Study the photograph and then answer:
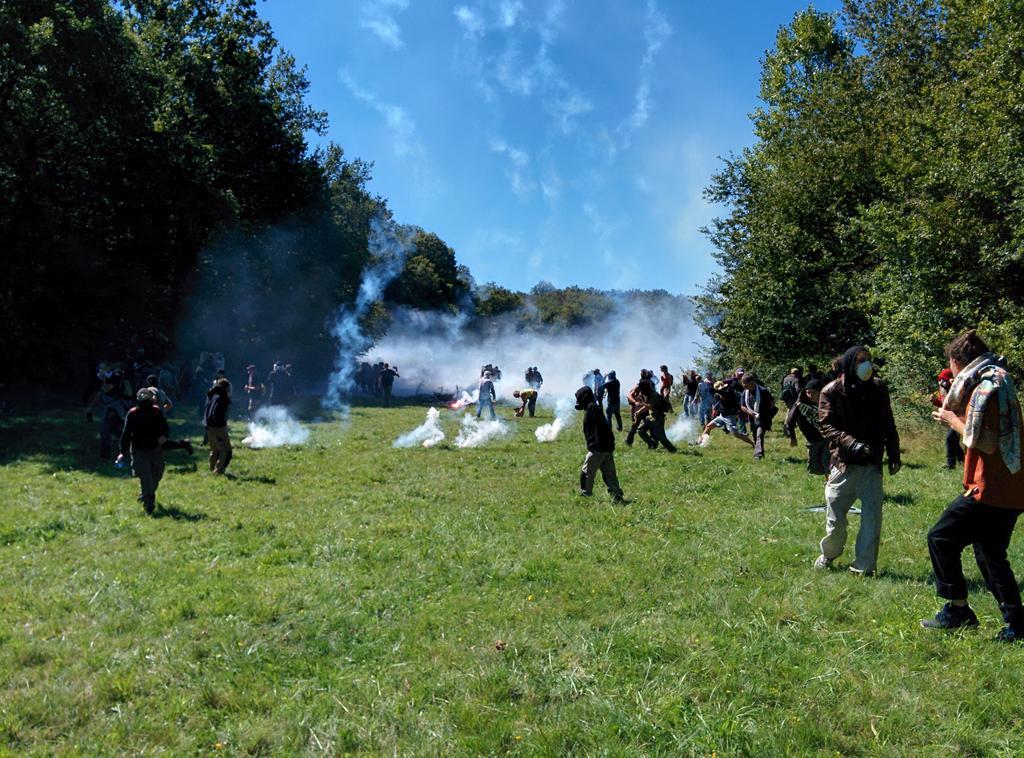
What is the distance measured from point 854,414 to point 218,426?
10.8 metres

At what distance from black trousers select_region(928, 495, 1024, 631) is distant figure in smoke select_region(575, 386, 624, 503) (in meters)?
5.66

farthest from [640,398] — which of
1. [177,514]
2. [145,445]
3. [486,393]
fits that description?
[145,445]

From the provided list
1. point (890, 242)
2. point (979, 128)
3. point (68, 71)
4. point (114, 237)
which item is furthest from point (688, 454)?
point (114, 237)

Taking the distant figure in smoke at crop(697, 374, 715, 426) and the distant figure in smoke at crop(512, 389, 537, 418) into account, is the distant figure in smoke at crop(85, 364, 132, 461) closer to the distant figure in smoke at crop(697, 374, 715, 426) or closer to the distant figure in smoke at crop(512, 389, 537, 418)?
the distant figure in smoke at crop(512, 389, 537, 418)

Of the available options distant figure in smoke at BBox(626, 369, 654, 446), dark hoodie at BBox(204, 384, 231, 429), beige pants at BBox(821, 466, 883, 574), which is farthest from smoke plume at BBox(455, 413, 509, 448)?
beige pants at BBox(821, 466, 883, 574)

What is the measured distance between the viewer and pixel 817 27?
3064cm

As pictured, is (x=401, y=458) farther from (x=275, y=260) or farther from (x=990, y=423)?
(x=275, y=260)

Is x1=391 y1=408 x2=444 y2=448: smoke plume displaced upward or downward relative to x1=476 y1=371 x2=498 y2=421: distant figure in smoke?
downward

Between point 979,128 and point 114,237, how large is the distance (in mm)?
27825

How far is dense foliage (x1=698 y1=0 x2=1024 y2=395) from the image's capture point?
Result: 16109 mm

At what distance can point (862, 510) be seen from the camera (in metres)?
6.61

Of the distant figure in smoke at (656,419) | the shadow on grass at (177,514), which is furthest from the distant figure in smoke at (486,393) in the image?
the shadow on grass at (177,514)

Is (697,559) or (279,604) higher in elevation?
(697,559)

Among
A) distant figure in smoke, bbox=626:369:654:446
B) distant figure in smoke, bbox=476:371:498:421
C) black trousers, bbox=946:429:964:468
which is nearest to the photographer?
black trousers, bbox=946:429:964:468
